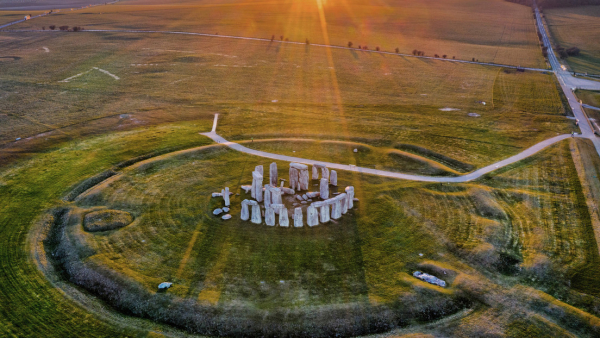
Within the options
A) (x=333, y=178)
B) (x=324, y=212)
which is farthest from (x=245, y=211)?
(x=333, y=178)

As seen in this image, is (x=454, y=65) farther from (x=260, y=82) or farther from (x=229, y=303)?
(x=229, y=303)

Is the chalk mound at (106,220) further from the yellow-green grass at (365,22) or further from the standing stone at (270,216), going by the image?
the yellow-green grass at (365,22)

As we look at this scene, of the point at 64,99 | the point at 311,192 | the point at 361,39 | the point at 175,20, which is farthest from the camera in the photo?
the point at 175,20

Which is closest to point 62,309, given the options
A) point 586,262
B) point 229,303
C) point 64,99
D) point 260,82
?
point 229,303

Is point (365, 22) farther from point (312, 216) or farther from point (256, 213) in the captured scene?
point (256, 213)

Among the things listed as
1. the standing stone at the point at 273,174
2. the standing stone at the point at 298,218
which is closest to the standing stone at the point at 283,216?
the standing stone at the point at 298,218

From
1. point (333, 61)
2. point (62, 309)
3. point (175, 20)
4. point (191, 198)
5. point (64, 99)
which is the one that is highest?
point (175, 20)

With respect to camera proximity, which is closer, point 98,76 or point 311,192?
point 311,192
